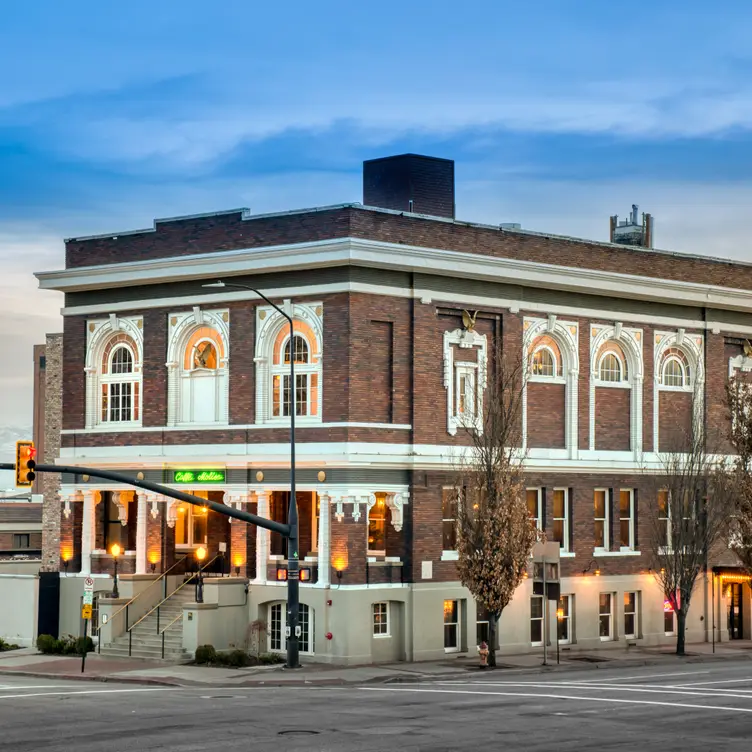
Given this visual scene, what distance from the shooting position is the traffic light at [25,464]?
39.0 m

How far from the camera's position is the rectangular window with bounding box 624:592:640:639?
5471cm

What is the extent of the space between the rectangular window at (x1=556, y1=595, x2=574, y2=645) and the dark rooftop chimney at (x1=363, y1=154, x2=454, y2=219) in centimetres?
1433

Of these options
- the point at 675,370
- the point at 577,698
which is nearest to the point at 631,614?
the point at 675,370

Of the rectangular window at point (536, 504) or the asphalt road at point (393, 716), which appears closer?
the asphalt road at point (393, 716)

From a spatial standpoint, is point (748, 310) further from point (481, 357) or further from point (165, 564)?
point (165, 564)

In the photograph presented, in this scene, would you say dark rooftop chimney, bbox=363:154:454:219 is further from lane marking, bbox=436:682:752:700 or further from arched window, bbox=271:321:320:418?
lane marking, bbox=436:682:752:700

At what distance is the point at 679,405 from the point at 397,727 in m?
30.6

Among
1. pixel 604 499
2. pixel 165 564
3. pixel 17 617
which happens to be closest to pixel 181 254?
pixel 165 564

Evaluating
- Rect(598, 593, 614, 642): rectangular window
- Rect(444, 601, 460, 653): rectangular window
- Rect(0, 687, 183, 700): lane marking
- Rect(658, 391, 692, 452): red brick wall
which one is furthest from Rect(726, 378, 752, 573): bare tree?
Rect(0, 687, 183, 700): lane marking

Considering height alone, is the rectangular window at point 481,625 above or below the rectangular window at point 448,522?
below

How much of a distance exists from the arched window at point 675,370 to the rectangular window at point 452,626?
12952 millimetres

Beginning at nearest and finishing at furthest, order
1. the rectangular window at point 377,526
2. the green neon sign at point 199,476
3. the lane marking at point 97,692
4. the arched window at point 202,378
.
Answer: the lane marking at point 97,692, the rectangular window at point 377,526, the green neon sign at point 199,476, the arched window at point 202,378

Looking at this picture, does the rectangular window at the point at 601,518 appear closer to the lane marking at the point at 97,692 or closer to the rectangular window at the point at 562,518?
the rectangular window at the point at 562,518

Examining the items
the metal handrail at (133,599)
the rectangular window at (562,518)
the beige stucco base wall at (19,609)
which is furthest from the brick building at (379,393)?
the beige stucco base wall at (19,609)
